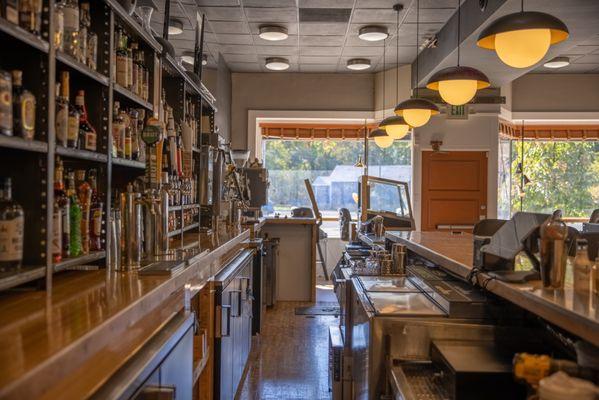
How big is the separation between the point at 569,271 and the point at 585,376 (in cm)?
65

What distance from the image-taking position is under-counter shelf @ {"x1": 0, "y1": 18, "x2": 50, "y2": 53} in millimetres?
1342

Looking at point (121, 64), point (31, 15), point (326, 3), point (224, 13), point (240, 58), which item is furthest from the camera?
point (240, 58)

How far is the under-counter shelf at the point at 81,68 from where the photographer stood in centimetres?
169

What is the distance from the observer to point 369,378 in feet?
7.32

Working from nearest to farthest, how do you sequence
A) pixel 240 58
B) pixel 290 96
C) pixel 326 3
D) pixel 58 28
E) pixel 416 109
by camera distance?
pixel 58 28
pixel 416 109
pixel 326 3
pixel 240 58
pixel 290 96

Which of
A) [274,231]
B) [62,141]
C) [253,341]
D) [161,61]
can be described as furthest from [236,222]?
[62,141]

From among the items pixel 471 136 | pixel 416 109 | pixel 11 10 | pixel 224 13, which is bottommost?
pixel 11 10

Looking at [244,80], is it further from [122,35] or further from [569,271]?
[569,271]

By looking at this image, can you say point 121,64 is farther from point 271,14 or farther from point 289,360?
point 271,14

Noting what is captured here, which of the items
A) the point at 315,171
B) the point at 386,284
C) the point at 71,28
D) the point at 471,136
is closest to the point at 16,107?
the point at 71,28

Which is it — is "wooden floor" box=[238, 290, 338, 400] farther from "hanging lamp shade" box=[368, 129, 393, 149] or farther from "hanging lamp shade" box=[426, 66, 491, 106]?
"hanging lamp shade" box=[368, 129, 393, 149]

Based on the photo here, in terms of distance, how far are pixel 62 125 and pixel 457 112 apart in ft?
22.8

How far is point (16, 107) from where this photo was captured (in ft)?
4.77

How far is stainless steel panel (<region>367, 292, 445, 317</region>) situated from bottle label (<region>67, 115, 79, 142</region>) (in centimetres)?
137
